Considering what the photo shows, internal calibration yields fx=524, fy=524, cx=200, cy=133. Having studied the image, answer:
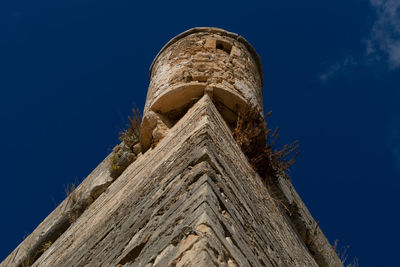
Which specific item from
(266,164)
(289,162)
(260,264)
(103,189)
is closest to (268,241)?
(260,264)

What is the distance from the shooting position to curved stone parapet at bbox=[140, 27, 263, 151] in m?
4.50

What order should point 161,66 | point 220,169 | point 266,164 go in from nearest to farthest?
point 220,169, point 266,164, point 161,66

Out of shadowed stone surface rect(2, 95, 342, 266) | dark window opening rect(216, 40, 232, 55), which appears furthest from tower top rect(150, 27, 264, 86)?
shadowed stone surface rect(2, 95, 342, 266)

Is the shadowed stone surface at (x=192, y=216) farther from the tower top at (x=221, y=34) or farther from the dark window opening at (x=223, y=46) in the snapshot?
the tower top at (x=221, y=34)

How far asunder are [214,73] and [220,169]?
6.65 feet

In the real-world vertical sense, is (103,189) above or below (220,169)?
above

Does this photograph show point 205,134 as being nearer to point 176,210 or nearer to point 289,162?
point 176,210

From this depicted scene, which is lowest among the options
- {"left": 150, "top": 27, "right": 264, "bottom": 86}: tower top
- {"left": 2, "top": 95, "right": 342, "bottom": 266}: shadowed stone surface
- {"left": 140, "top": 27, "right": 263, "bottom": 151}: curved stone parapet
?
{"left": 2, "top": 95, "right": 342, "bottom": 266}: shadowed stone surface

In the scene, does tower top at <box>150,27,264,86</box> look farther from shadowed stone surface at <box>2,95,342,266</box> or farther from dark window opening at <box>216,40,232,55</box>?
shadowed stone surface at <box>2,95,342,266</box>

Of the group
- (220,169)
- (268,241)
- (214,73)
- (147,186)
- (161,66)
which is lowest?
(268,241)

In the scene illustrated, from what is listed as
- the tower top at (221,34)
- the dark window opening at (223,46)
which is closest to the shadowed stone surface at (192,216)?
the dark window opening at (223,46)

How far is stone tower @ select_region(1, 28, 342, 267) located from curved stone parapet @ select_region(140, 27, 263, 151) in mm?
10

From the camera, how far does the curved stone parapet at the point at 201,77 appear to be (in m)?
4.50

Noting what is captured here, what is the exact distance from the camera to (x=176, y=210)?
Result: 7.76ft
